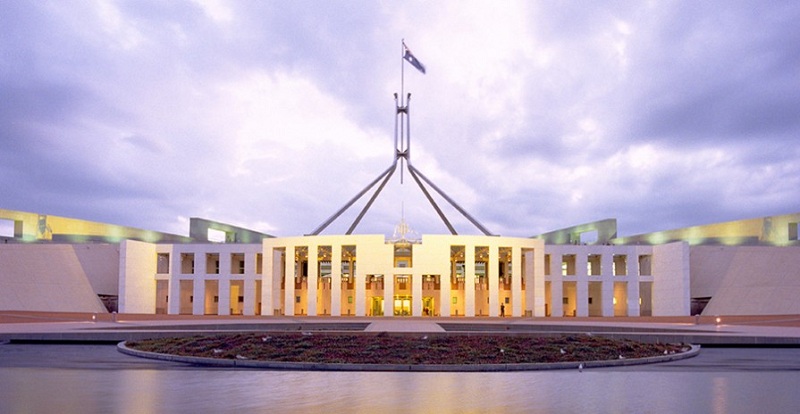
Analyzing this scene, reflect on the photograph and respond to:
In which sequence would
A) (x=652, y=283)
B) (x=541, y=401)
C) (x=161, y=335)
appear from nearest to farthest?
(x=541, y=401) → (x=161, y=335) → (x=652, y=283)

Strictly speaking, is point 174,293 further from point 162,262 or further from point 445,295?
point 445,295

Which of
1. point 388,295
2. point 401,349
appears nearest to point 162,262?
point 388,295

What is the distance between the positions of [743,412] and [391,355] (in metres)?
8.13

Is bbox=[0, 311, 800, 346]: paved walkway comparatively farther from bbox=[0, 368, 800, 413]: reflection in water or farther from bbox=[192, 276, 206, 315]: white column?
bbox=[0, 368, 800, 413]: reflection in water

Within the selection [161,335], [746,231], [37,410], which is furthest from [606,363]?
[746,231]

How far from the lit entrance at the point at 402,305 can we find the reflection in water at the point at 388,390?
108ft

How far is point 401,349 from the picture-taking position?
16344mm

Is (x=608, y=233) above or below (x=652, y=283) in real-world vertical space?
above

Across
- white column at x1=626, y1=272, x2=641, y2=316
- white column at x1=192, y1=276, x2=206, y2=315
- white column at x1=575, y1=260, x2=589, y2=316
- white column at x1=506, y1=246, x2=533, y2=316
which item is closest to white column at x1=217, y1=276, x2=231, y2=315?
white column at x1=192, y1=276, x2=206, y2=315

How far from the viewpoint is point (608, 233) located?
182 feet

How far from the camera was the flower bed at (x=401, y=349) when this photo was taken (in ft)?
50.1

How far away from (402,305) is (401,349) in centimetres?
3152

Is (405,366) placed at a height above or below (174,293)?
below

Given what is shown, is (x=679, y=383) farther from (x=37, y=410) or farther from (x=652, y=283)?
(x=652, y=283)
